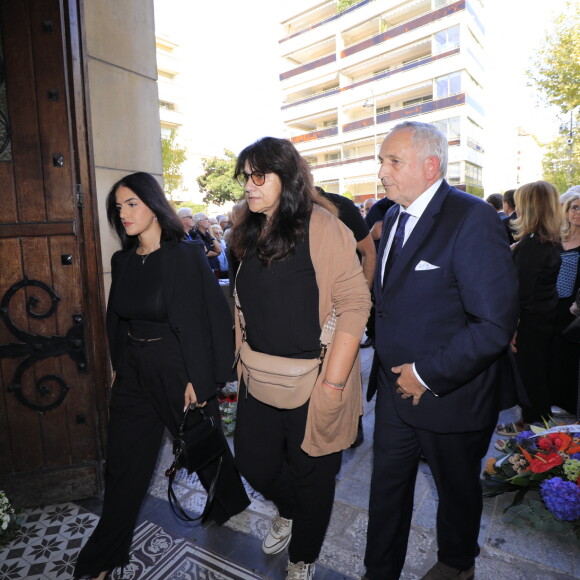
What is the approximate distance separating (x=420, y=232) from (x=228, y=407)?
3234 millimetres

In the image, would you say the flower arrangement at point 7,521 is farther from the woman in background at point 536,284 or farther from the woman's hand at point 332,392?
the woman in background at point 536,284

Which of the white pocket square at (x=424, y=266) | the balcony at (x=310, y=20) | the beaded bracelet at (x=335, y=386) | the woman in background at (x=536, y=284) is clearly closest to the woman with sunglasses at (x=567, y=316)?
the woman in background at (x=536, y=284)

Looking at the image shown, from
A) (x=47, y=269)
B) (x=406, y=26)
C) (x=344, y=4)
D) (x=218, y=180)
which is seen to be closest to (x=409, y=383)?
(x=47, y=269)

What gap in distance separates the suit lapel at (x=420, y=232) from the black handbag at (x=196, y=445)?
1241mm

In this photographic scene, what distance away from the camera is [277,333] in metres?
1.87

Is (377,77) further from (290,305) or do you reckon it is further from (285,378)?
(285,378)

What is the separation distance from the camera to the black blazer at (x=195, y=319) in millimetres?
2209

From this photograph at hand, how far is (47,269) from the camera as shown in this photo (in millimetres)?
2801

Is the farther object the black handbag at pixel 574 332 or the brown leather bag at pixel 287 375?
the black handbag at pixel 574 332

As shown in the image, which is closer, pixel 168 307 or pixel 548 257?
pixel 168 307

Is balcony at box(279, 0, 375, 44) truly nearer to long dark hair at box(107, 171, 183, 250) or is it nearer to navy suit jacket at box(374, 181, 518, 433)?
long dark hair at box(107, 171, 183, 250)

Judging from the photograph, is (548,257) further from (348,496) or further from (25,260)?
(25,260)

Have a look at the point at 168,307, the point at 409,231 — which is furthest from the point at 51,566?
the point at 409,231

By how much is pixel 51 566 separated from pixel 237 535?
1.03 meters
